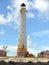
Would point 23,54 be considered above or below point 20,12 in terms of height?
below

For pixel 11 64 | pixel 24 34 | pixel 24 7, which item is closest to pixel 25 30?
pixel 24 34

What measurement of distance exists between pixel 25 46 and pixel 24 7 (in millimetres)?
6505

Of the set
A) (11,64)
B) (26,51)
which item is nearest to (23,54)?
(26,51)

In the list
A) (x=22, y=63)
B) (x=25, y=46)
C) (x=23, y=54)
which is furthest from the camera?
(x=25, y=46)

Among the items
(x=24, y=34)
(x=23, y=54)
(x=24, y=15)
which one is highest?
(x=24, y=15)

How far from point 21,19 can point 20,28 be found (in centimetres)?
146

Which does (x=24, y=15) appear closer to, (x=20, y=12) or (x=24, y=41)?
(x=20, y=12)

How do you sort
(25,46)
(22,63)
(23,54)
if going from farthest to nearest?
(25,46), (23,54), (22,63)

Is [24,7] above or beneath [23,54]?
above

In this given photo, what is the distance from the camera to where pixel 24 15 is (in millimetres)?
44750

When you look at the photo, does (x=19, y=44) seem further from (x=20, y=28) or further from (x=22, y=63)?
(x=22, y=63)

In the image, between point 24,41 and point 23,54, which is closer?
point 23,54

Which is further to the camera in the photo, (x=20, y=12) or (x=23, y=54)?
(x=20, y=12)

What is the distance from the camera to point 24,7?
45188 millimetres
